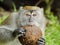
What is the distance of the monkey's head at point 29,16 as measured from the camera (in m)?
4.39

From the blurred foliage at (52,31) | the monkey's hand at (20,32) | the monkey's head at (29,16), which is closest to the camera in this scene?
the monkey's hand at (20,32)

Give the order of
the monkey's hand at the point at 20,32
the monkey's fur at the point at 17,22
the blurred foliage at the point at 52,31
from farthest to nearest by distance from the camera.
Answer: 1. the blurred foliage at the point at 52,31
2. the monkey's fur at the point at 17,22
3. the monkey's hand at the point at 20,32

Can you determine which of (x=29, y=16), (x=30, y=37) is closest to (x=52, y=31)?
(x=29, y=16)

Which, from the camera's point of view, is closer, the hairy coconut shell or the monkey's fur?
the hairy coconut shell

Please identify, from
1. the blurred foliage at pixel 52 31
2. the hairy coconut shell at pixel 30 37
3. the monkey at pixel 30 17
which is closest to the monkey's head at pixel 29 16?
the monkey at pixel 30 17

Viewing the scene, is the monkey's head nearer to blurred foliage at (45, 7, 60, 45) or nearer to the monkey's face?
the monkey's face

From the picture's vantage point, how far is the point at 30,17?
4422 mm

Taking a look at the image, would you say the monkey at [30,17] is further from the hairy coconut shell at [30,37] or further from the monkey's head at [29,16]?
the hairy coconut shell at [30,37]

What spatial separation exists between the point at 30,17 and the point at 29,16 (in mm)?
42

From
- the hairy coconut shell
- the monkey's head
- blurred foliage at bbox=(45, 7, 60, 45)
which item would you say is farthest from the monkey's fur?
blurred foliage at bbox=(45, 7, 60, 45)

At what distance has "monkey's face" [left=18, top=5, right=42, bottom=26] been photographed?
4387 millimetres

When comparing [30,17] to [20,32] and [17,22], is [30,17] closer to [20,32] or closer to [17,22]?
[17,22]

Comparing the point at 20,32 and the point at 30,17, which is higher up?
the point at 30,17

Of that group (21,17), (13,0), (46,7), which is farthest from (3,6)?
(21,17)
